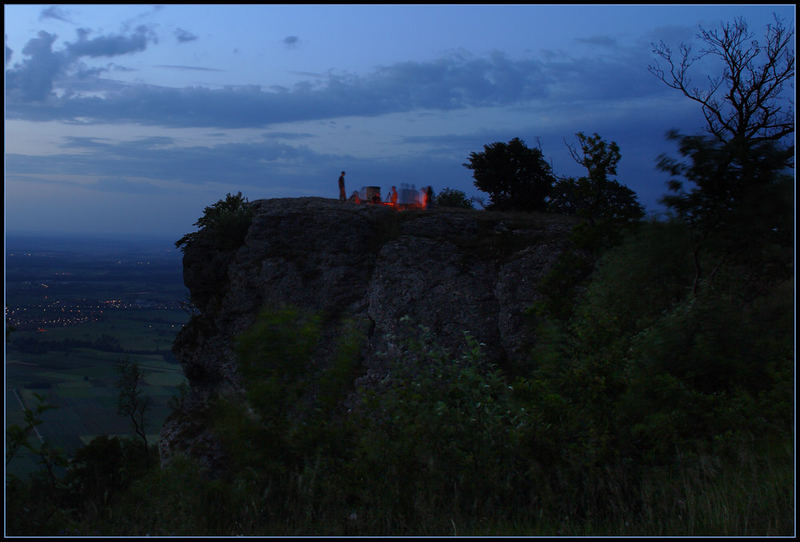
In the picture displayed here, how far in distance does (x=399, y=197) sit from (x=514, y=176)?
6800 millimetres

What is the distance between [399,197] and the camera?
19.9 metres

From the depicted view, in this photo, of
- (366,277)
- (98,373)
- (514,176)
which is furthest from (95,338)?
(514,176)

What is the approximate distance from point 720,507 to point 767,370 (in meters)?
2.48

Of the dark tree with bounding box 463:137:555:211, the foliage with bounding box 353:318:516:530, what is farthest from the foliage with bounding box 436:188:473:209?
the foliage with bounding box 353:318:516:530

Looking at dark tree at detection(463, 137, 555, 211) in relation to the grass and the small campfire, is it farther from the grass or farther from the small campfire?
the grass

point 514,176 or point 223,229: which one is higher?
point 514,176

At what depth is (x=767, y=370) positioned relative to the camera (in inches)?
227

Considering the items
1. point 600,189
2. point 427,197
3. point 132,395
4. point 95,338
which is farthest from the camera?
point 95,338

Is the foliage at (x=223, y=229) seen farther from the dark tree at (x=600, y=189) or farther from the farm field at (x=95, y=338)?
the dark tree at (x=600, y=189)

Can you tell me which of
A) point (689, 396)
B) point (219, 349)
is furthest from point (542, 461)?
point (219, 349)

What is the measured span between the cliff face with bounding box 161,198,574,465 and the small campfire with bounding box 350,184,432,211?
1920mm

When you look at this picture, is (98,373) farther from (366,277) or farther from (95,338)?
(366,277)

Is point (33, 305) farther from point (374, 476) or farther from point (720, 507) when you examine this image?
point (720, 507)

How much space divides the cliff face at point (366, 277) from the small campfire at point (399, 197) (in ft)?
6.30
